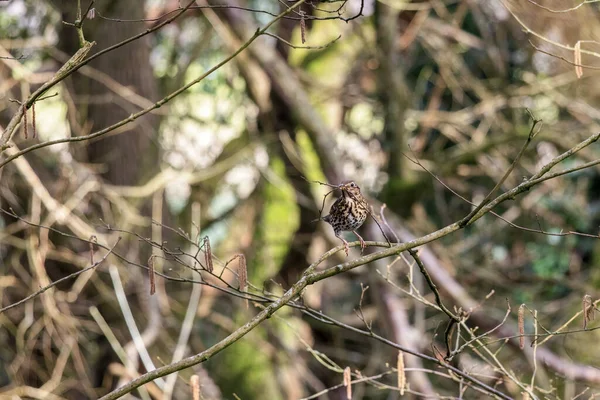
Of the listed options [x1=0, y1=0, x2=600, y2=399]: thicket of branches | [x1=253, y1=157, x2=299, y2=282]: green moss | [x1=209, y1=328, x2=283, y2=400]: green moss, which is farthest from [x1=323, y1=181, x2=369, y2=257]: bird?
[x1=209, y1=328, x2=283, y2=400]: green moss

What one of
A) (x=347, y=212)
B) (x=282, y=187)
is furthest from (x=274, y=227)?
(x=347, y=212)

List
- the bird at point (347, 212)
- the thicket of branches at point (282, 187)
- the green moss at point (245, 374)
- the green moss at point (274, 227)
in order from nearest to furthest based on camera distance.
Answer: the bird at point (347, 212) < the thicket of branches at point (282, 187) < the green moss at point (274, 227) < the green moss at point (245, 374)

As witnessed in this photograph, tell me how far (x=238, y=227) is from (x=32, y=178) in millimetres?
4250

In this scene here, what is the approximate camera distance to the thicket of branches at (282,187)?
24.9 ft

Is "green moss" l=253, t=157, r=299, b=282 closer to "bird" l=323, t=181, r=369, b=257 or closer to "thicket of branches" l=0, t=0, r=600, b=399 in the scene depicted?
"thicket of branches" l=0, t=0, r=600, b=399

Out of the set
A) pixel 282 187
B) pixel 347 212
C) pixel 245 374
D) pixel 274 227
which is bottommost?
pixel 245 374

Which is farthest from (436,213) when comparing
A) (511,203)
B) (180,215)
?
(180,215)

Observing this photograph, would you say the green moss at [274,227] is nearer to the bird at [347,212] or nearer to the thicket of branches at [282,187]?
the thicket of branches at [282,187]

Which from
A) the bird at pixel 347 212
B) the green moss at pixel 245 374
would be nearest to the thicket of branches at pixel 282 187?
the green moss at pixel 245 374

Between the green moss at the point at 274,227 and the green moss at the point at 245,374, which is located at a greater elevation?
the green moss at the point at 274,227

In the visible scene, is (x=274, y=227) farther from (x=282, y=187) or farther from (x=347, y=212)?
(x=347, y=212)

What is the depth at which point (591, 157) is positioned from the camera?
8609 mm

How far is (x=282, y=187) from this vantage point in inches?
383

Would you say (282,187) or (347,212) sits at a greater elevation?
(282,187)
